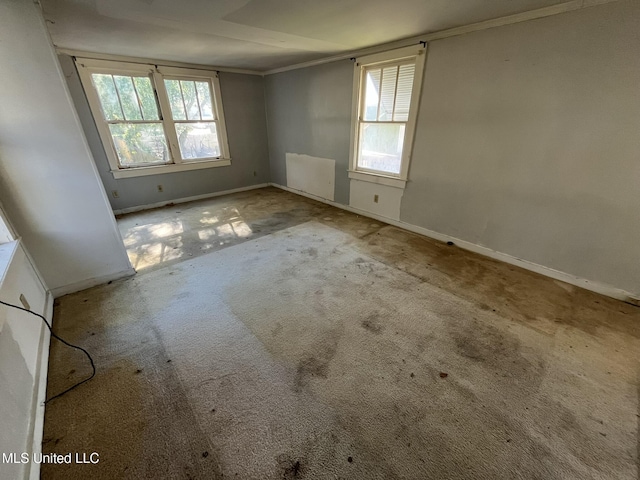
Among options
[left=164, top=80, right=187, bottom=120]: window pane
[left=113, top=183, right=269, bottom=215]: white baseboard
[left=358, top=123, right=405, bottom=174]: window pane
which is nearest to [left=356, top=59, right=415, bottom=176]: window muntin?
[left=358, top=123, right=405, bottom=174]: window pane

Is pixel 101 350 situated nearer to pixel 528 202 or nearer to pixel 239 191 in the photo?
pixel 528 202

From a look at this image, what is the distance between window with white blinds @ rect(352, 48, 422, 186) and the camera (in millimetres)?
3047

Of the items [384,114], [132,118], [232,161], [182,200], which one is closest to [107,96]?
[132,118]

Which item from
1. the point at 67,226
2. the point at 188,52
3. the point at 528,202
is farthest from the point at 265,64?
the point at 528,202

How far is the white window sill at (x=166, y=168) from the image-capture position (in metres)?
4.10

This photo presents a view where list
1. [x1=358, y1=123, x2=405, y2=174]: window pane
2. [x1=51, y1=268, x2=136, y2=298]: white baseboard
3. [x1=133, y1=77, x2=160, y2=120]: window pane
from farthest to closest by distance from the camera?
[x1=133, y1=77, x2=160, y2=120]: window pane → [x1=358, y1=123, x2=405, y2=174]: window pane → [x1=51, y1=268, x2=136, y2=298]: white baseboard

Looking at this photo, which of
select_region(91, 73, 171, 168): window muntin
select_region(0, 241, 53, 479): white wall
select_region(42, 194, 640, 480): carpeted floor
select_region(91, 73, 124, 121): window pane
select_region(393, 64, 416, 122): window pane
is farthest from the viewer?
select_region(91, 73, 171, 168): window muntin

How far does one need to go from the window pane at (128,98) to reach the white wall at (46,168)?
2.46 meters

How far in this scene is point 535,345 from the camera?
69.1 inches

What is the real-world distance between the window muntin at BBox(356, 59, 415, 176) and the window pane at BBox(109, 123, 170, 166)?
130 inches

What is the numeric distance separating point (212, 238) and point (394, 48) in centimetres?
312

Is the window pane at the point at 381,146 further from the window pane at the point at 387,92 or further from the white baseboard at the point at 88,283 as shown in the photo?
the white baseboard at the point at 88,283

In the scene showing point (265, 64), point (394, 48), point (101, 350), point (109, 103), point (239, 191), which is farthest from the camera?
point (239, 191)

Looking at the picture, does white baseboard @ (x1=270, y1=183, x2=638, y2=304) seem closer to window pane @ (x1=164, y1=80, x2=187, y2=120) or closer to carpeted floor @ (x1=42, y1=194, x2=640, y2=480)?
carpeted floor @ (x1=42, y1=194, x2=640, y2=480)
